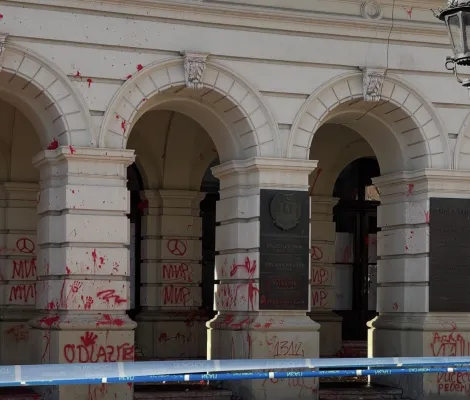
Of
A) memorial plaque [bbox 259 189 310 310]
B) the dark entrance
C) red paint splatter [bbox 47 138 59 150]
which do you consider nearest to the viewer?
red paint splatter [bbox 47 138 59 150]

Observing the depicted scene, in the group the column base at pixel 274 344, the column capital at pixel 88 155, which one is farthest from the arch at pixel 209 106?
the column base at pixel 274 344

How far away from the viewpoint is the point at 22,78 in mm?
19094

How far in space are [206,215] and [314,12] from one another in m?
6.96

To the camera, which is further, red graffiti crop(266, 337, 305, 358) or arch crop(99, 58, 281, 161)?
red graffiti crop(266, 337, 305, 358)

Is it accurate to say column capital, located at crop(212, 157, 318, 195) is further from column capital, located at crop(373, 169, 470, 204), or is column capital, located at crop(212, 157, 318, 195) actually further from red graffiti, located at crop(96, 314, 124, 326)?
red graffiti, located at crop(96, 314, 124, 326)

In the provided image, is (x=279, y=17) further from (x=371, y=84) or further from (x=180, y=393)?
(x=180, y=393)

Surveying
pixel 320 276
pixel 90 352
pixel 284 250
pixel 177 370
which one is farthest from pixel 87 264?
pixel 320 276

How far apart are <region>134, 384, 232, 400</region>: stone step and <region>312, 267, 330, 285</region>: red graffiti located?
5.80 m

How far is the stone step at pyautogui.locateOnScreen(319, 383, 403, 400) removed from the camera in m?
21.3

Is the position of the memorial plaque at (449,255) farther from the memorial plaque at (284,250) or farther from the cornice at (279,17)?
the cornice at (279,17)

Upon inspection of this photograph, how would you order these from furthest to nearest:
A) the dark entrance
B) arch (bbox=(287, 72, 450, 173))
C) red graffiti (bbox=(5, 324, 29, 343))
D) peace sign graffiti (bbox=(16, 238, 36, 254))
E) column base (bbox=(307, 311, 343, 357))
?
1. the dark entrance
2. column base (bbox=(307, 311, 343, 357))
3. peace sign graffiti (bbox=(16, 238, 36, 254))
4. red graffiti (bbox=(5, 324, 29, 343))
5. arch (bbox=(287, 72, 450, 173))

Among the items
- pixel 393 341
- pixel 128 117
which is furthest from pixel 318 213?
pixel 128 117

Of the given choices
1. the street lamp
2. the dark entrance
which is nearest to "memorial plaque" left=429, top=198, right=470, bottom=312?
the dark entrance

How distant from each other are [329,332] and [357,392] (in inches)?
212
